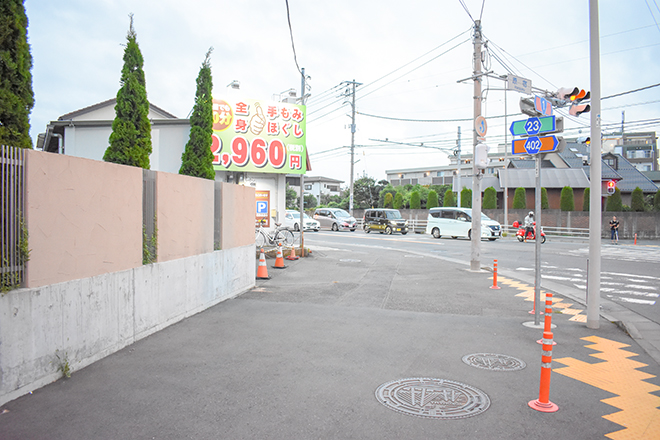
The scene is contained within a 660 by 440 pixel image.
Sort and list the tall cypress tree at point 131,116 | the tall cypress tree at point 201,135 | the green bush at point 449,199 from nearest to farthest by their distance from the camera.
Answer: the tall cypress tree at point 131,116, the tall cypress tree at point 201,135, the green bush at point 449,199

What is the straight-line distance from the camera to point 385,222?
34.8 meters

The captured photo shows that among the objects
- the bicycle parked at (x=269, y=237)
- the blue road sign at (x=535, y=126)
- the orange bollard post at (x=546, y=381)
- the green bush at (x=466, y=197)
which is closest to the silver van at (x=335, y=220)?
the green bush at (x=466, y=197)

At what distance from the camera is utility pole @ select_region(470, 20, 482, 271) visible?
45.5 ft

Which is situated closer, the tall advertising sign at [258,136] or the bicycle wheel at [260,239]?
the tall advertising sign at [258,136]

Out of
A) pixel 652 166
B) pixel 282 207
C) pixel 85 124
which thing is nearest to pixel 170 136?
pixel 85 124

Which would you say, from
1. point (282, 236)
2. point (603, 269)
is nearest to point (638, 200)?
point (603, 269)

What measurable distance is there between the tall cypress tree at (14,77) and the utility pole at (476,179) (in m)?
11.3

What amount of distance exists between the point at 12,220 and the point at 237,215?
231 inches

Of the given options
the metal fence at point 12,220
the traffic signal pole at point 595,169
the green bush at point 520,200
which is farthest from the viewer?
the green bush at point 520,200

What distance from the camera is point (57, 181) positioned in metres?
4.74

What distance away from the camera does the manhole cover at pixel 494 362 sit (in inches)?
207

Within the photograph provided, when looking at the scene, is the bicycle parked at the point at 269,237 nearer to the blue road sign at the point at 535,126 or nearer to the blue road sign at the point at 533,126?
the blue road sign at the point at 535,126

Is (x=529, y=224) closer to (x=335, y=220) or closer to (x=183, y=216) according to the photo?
(x=335, y=220)

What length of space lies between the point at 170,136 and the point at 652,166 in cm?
8061
